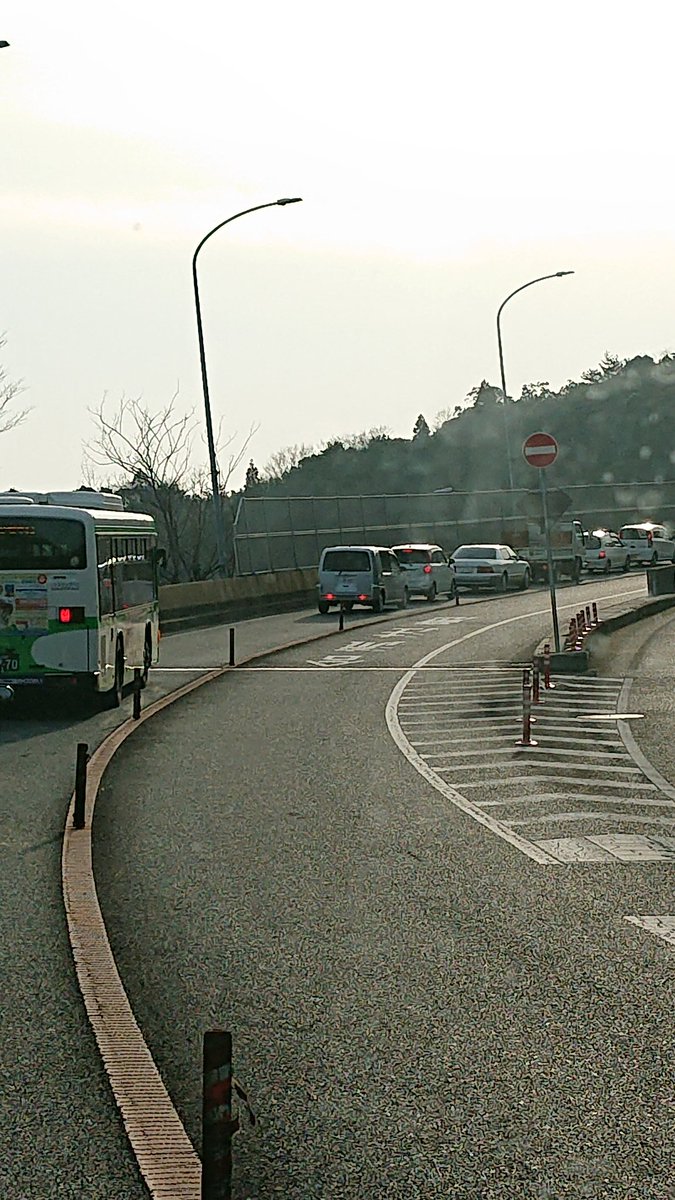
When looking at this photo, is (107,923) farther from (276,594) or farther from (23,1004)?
(276,594)

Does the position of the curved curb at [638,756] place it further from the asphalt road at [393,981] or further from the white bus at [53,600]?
the white bus at [53,600]

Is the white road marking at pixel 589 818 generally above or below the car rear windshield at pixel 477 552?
below

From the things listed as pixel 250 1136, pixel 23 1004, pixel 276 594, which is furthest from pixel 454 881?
pixel 276 594

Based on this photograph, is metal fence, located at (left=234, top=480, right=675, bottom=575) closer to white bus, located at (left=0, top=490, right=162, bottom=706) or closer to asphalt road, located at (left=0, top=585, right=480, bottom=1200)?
white bus, located at (left=0, top=490, right=162, bottom=706)

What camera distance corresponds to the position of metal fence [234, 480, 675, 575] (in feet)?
171

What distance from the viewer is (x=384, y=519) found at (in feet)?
206

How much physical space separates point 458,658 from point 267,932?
20897 millimetres

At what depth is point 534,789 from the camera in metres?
13.8

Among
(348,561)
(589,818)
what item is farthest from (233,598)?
(589,818)

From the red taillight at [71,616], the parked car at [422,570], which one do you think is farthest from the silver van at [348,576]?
the red taillight at [71,616]

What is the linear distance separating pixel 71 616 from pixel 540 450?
27.2ft

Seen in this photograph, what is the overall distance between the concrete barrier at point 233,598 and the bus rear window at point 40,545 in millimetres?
16840

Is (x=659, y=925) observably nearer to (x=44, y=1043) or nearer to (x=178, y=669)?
(x=44, y=1043)

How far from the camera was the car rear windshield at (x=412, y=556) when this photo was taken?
5072 cm
